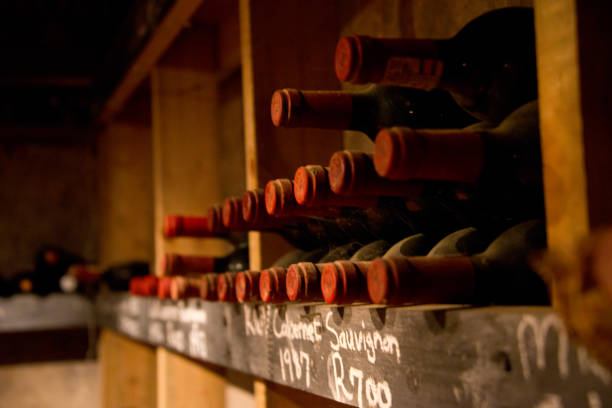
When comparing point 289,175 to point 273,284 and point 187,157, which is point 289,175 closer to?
point 273,284

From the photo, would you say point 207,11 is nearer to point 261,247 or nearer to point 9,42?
point 261,247

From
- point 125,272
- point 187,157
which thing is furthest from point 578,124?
point 125,272

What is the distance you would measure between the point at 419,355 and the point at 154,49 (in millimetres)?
1568

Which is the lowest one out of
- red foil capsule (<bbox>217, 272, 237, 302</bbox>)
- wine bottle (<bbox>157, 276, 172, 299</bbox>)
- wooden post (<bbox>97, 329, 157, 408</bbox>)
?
wooden post (<bbox>97, 329, 157, 408</bbox>)

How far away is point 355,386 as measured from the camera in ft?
2.50

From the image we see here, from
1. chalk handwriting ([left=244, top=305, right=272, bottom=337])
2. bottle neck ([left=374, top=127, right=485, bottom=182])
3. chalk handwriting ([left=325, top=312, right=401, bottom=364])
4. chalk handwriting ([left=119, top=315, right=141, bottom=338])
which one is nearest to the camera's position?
bottle neck ([left=374, top=127, right=485, bottom=182])

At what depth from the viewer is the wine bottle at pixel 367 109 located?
72cm

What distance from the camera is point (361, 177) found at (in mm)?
635

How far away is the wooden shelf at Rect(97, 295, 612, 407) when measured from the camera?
0.48m

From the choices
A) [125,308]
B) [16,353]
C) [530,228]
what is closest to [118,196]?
[125,308]

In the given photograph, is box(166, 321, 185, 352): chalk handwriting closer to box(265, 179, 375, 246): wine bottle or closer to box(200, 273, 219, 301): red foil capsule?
box(200, 273, 219, 301): red foil capsule

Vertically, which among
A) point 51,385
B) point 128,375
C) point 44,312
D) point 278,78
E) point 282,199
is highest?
point 278,78

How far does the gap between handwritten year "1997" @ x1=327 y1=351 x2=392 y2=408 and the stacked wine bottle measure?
0.29 ft

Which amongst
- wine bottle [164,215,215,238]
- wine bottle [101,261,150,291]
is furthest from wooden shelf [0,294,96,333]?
wine bottle [164,215,215,238]
